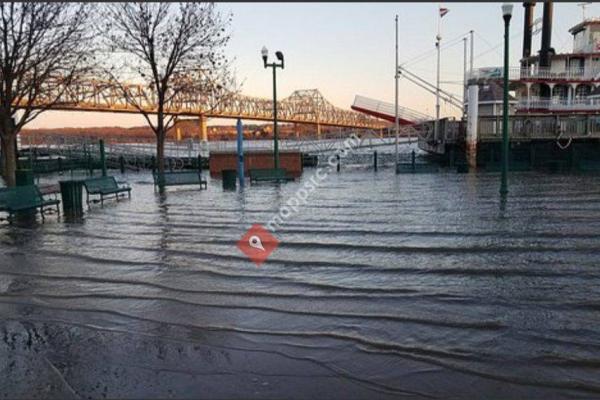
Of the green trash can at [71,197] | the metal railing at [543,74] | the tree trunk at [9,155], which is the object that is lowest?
the green trash can at [71,197]

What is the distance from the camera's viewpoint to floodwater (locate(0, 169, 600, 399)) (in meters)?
4.75

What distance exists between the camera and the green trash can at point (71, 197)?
16406 millimetres

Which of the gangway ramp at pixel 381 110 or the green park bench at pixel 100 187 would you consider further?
the gangway ramp at pixel 381 110

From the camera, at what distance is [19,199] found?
583 inches

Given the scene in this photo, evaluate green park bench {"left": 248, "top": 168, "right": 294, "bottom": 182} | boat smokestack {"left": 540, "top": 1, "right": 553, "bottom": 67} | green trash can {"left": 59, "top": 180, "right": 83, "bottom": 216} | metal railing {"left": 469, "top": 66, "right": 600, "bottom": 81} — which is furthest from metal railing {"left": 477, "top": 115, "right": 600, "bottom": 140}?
green trash can {"left": 59, "top": 180, "right": 83, "bottom": 216}

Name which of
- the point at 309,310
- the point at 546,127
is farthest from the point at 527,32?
the point at 309,310

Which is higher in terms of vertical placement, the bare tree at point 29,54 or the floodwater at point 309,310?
the bare tree at point 29,54

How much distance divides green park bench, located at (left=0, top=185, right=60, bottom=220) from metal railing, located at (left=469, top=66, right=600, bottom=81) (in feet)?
Answer: 119

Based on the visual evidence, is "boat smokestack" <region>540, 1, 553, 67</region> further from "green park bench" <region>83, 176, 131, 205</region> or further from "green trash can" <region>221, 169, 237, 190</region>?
"green park bench" <region>83, 176, 131, 205</region>

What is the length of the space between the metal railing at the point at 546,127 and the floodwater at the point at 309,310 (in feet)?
76.1

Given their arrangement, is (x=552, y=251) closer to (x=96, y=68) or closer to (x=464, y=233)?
(x=464, y=233)

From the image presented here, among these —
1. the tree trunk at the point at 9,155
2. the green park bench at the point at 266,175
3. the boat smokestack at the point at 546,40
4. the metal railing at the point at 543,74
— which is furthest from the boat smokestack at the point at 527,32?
the tree trunk at the point at 9,155

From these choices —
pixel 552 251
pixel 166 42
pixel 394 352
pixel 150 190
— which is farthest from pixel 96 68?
pixel 394 352

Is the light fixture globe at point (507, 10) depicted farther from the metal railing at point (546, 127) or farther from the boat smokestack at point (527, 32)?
the boat smokestack at point (527, 32)
